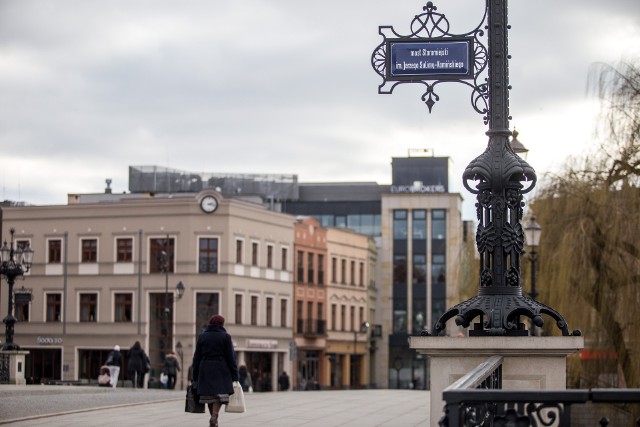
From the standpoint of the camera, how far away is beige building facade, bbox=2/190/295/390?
258ft

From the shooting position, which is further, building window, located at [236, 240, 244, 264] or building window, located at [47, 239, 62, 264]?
building window, located at [47, 239, 62, 264]

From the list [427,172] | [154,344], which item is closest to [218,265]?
[154,344]

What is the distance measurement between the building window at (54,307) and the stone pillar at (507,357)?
7025 cm

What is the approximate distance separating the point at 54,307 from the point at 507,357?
71.1 metres

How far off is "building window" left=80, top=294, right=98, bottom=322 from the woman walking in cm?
6263

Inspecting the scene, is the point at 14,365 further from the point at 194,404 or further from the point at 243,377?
the point at 194,404

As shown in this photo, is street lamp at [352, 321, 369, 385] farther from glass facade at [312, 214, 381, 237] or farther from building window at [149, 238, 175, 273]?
building window at [149, 238, 175, 273]

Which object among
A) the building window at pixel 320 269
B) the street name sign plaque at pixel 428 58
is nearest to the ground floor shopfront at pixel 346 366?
the building window at pixel 320 269

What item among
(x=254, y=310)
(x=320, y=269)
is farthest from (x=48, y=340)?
(x=320, y=269)

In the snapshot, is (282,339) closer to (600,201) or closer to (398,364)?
(398,364)

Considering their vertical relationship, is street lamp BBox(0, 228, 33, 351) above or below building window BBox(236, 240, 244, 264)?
below

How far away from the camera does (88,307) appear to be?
80438 millimetres

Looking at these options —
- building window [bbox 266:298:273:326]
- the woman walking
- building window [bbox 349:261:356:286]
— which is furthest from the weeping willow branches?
building window [bbox 349:261:356:286]

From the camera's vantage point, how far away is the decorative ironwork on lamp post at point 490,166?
13078 millimetres
